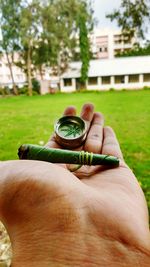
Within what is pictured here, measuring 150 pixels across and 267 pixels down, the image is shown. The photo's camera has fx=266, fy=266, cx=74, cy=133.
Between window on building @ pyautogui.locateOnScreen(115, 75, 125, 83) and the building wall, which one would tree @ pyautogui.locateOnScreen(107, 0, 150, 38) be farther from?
window on building @ pyautogui.locateOnScreen(115, 75, 125, 83)

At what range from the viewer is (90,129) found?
2.98 ft

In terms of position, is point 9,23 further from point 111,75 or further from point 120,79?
point 120,79

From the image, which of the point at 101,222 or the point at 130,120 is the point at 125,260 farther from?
the point at 130,120

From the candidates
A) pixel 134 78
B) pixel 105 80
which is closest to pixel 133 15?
pixel 134 78

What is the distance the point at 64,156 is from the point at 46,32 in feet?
33.0

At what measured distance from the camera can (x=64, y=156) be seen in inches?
23.5

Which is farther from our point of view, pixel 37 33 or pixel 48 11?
pixel 37 33

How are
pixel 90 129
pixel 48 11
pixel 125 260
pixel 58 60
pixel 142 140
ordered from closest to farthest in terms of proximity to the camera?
pixel 125 260 < pixel 90 129 < pixel 142 140 < pixel 48 11 < pixel 58 60

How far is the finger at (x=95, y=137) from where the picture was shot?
760 mm

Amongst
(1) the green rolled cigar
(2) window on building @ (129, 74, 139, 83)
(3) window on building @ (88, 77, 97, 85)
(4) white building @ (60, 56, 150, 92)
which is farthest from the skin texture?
(3) window on building @ (88, 77, 97, 85)

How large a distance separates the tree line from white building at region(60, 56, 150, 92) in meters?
0.39

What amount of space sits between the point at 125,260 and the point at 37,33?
34.2 feet

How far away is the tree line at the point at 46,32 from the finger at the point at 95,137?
7302 mm

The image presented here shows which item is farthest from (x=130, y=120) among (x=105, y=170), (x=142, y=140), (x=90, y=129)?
(x=105, y=170)
